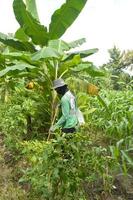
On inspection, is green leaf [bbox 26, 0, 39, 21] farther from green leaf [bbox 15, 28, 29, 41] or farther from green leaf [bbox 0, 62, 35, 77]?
green leaf [bbox 0, 62, 35, 77]

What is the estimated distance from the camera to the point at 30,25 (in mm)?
7137

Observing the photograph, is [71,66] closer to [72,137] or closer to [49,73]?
[49,73]

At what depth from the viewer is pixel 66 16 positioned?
7316mm

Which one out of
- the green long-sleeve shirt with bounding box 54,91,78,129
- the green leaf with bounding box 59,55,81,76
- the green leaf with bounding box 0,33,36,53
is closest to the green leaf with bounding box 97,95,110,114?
the green leaf with bounding box 59,55,81,76

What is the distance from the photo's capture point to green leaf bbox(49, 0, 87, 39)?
7234 mm

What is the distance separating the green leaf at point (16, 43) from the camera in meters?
7.54

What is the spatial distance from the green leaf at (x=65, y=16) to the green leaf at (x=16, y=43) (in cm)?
43

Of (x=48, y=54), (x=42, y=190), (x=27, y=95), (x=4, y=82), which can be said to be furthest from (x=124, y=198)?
(x=4, y=82)

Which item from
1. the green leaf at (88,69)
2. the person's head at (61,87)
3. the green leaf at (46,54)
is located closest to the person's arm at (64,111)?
the person's head at (61,87)

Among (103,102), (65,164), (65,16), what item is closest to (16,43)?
(65,16)

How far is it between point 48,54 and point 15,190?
6.21 feet

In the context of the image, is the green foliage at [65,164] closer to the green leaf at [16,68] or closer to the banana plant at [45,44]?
the green leaf at [16,68]

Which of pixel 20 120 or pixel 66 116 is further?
pixel 20 120

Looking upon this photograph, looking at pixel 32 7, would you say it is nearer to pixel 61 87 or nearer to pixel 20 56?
pixel 20 56
